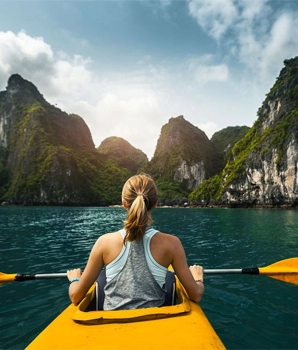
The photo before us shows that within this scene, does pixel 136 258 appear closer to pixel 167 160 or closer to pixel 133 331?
pixel 133 331

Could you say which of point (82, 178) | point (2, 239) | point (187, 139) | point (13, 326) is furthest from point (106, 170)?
point (13, 326)

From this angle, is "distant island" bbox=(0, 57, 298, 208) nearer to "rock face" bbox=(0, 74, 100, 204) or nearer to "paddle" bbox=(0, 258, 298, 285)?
"rock face" bbox=(0, 74, 100, 204)

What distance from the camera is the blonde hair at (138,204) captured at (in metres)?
2.39

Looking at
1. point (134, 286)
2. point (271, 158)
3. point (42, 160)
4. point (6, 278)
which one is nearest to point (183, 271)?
point (134, 286)

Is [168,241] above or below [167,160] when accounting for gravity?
below

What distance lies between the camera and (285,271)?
4652 millimetres

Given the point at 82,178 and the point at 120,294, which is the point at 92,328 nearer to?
the point at 120,294

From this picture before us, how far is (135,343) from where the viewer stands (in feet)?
6.52

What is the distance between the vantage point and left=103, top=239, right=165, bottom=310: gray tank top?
7.93ft

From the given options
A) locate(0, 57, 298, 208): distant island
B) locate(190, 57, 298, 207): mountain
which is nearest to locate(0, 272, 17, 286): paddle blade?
locate(190, 57, 298, 207): mountain

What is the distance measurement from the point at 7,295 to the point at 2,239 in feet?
35.3

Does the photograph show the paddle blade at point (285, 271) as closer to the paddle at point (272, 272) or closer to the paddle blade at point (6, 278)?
the paddle at point (272, 272)

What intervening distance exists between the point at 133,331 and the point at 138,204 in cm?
111

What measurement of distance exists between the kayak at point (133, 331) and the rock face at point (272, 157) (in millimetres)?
68389
